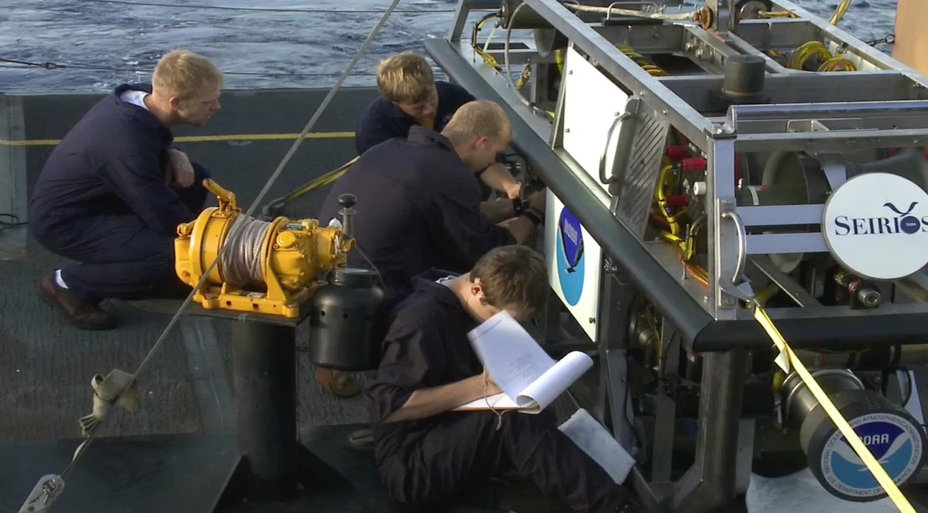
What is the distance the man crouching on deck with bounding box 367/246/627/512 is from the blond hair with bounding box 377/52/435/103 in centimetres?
178

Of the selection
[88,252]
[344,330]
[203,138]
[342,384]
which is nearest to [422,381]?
[344,330]

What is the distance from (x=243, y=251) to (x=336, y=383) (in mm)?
1463

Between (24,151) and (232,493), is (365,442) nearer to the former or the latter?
(232,493)

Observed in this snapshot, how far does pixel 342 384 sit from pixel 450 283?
124 centimetres

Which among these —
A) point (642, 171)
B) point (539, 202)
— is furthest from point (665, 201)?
point (539, 202)

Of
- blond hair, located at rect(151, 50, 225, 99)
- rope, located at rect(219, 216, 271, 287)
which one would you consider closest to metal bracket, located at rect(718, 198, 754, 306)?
rope, located at rect(219, 216, 271, 287)

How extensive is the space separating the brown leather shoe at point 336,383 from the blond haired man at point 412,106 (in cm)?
96

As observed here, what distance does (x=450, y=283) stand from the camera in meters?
3.88

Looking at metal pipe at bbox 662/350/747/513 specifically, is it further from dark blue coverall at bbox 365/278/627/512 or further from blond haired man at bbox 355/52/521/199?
blond haired man at bbox 355/52/521/199

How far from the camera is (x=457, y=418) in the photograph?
3.76 m

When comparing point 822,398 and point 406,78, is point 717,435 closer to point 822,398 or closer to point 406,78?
point 822,398

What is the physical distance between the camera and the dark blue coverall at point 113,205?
4996 millimetres

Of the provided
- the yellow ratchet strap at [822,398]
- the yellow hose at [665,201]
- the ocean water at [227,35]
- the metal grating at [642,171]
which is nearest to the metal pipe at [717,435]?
the yellow ratchet strap at [822,398]

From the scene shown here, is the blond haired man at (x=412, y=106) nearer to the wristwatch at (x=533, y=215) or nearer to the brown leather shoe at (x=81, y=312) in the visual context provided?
the wristwatch at (x=533, y=215)
